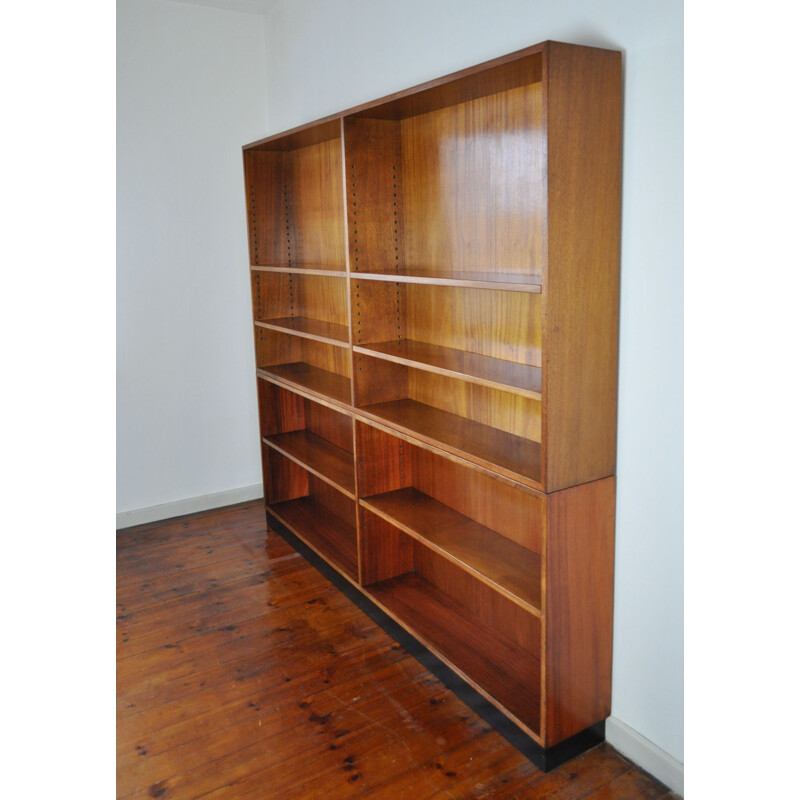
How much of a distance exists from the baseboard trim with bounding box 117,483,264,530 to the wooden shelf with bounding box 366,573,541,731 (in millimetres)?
1747

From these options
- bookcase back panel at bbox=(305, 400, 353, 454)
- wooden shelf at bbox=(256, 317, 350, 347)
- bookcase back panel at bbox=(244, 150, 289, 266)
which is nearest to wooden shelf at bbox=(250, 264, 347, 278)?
bookcase back panel at bbox=(244, 150, 289, 266)

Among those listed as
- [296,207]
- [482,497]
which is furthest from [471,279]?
[296,207]

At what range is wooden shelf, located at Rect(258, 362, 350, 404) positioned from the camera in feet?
10.9

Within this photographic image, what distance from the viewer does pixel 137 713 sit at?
101 inches

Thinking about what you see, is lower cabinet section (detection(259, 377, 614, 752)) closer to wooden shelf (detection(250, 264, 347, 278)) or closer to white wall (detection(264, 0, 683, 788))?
white wall (detection(264, 0, 683, 788))

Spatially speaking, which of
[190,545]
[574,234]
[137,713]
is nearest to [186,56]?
[190,545]

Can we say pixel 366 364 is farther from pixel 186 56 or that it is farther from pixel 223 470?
pixel 186 56

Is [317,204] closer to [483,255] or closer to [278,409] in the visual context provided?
[278,409]

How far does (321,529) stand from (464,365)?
1.70 m

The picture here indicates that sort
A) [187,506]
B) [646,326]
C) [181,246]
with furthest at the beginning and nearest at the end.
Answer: [187,506]
[181,246]
[646,326]

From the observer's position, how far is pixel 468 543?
8.52ft

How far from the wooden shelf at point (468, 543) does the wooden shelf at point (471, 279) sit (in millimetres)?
906

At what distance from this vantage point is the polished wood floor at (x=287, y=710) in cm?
219
